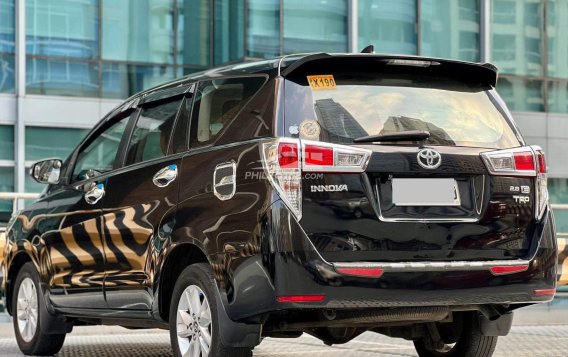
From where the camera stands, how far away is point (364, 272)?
5777mm

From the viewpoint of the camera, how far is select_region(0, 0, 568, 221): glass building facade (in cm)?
2914

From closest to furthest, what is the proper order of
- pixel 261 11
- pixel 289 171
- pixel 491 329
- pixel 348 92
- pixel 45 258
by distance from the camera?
pixel 289 171 < pixel 348 92 < pixel 491 329 < pixel 45 258 < pixel 261 11

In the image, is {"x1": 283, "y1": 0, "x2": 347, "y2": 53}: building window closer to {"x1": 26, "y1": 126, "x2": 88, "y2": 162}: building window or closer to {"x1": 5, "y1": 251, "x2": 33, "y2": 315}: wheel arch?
{"x1": 26, "y1": 126, "x2": 88, "y2": 162}: building window

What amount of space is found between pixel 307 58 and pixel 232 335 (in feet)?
4.71

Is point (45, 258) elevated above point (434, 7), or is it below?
below

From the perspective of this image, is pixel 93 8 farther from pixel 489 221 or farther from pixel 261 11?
pixel 489 221

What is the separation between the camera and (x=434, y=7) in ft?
103

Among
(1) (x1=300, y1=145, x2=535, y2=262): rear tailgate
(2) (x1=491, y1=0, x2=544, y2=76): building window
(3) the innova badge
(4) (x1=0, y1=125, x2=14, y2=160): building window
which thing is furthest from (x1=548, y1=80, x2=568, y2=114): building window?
(3) the innova badge

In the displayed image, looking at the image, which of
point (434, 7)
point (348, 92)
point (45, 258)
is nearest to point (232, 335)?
point (348, 92)

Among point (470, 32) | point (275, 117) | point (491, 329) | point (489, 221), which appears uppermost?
point (470, 32)

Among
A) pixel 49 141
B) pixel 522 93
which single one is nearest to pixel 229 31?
pixel 49 141

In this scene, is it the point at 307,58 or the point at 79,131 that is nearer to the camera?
the point at 307,58

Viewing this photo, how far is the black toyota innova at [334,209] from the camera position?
5.79m

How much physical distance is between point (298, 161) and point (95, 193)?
2324 mm
